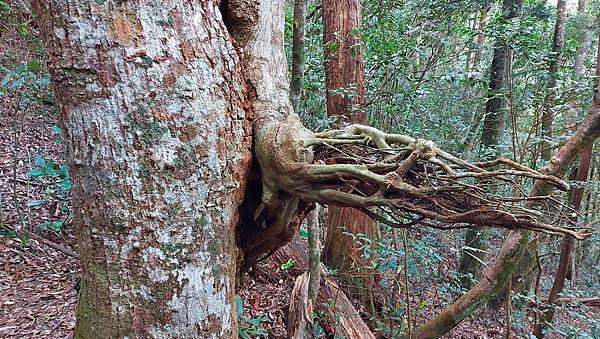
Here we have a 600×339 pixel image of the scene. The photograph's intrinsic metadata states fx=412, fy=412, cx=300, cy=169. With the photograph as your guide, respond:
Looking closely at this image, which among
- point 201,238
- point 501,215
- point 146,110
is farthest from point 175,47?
point 501,215

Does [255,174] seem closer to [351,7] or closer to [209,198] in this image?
[209,198]

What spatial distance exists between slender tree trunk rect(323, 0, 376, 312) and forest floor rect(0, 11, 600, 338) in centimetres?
45

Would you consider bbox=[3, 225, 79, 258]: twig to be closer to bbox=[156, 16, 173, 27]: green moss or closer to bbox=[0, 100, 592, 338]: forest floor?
bbox=[0, 100, 592, 338]: forest floor

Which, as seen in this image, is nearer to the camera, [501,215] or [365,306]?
[501,215]

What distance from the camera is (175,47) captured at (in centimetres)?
137

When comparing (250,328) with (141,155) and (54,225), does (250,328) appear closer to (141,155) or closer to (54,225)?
(141,155)

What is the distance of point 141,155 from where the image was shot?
1322 mm

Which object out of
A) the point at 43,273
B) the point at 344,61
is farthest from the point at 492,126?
the point at 43,273

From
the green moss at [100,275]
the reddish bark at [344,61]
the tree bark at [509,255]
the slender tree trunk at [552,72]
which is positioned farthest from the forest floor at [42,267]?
the slender tree trunk at [552,72]

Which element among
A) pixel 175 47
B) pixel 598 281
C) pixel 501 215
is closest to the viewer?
pixel 501 215

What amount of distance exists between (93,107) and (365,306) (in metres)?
4.29

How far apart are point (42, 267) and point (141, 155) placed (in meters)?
3.21

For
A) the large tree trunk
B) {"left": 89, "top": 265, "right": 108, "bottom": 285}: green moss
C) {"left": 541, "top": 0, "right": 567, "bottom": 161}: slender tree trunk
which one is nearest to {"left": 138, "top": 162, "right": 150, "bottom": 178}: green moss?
the large tree trunk

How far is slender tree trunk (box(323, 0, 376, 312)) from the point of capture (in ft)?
14.7
